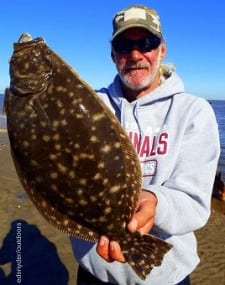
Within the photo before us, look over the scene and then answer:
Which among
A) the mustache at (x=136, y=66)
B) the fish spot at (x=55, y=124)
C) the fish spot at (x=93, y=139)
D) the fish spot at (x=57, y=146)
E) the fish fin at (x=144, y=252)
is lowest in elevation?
the fish fin at (x=144, y=252)

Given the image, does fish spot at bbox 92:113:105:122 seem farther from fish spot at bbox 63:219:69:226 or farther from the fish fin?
the fish fin

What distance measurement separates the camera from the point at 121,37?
3.51m

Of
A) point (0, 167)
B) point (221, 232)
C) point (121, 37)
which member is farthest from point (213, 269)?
point (0, 167)

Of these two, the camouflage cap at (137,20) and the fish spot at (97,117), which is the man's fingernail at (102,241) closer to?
the fish spot at (97,117)

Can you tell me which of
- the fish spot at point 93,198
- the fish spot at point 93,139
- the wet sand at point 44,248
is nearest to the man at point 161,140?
the fish spot at point 93,198

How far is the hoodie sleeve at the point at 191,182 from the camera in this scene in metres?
2.94

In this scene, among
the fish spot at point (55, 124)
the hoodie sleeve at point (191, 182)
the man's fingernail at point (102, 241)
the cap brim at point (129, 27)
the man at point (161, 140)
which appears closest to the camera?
the fish spot at point (55, 124)

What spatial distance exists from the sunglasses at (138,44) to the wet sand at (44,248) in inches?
215

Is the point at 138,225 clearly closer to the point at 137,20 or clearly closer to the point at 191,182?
the point at 191,182

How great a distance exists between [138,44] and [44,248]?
21.6 feet

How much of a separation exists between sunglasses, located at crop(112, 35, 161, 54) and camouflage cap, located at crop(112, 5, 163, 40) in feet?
0.18

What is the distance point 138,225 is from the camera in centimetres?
268

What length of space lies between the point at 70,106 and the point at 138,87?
3.65ft

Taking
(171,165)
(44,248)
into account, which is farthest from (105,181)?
(44,248)
